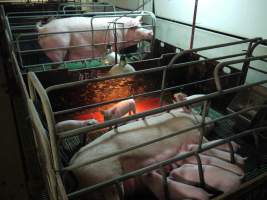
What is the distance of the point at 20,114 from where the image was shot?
131cm

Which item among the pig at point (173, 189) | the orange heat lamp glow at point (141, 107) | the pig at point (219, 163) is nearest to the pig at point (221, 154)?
the pig at point (219, 163)

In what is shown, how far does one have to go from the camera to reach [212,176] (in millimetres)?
997

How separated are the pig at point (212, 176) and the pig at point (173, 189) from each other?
49 mm

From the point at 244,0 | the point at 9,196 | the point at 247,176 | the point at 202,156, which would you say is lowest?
the point at 9,196

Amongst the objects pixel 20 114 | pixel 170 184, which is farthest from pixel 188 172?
pixel 20 114

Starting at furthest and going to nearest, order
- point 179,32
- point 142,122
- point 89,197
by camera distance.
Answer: point 179,32 → point 142,122 → point 89,197

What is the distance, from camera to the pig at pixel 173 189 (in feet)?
3.03

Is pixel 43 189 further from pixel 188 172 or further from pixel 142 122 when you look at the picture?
pixel 188 172

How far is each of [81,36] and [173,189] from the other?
220 centimetres

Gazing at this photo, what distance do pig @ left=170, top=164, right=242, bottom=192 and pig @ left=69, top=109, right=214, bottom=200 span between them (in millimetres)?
119

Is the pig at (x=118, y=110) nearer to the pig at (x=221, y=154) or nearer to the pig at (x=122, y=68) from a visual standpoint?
the pig at (x=122, y=68)

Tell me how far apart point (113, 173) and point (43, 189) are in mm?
483

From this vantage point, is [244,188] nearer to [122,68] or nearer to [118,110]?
[118,110]

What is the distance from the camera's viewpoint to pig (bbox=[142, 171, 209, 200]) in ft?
3.03
